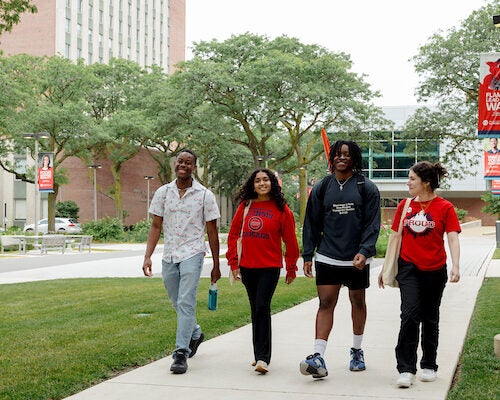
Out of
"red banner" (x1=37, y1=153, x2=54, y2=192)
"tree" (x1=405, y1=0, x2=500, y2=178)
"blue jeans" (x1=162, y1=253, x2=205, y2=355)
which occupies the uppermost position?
"tree" (x1=405, y1=0, x2=500, y2=178)

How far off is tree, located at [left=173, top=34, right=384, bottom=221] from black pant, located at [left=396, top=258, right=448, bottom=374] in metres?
34.1

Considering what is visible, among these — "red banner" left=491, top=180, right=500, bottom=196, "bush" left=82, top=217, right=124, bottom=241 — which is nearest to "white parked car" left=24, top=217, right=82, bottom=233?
"bush" left=82, top=217, right=124, bottom=241

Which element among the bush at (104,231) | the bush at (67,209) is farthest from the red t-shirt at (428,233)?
the bush at (67,209)

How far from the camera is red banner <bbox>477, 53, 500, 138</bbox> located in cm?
937

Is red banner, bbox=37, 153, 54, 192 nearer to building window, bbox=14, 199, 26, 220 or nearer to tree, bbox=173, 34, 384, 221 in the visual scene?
tree, bbox=173, 34, 384, 221

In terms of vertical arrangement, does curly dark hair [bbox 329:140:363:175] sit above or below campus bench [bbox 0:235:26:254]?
above

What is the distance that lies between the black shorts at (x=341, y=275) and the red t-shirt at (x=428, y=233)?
36 centimetres

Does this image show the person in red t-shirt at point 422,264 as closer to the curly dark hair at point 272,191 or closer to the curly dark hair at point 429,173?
the curly dark hair at point 429,173

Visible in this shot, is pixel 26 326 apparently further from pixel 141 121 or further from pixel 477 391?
pixel 141 121

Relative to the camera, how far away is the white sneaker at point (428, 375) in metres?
5.77

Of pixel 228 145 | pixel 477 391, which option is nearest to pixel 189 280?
pixel 477 391

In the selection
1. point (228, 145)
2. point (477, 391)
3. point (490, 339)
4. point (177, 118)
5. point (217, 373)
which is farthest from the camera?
point (228, 145)

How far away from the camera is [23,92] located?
40.4 metres

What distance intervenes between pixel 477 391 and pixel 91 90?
47448mm
